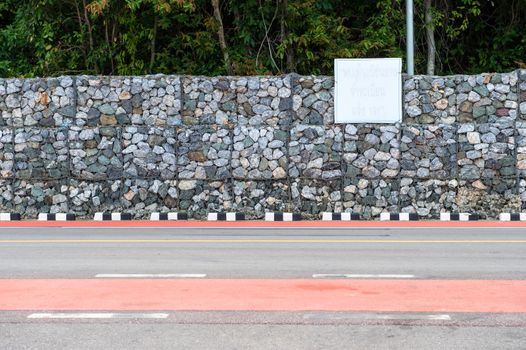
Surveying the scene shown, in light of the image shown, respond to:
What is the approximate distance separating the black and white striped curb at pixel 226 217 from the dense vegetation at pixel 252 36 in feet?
20.4

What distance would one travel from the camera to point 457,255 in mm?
11961

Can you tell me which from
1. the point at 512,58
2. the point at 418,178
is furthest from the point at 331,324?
the point at 512,58

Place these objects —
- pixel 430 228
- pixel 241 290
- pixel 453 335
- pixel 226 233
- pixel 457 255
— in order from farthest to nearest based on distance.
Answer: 1. pixel 430 228
2. pixel 226 233
3. pixel 457 255
4. pixel 241 290
5. pixel 453 335

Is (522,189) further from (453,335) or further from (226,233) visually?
(453,335)

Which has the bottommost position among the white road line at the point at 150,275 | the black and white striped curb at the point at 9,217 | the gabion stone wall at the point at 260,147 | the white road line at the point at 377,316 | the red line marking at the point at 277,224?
the white road line at the point at 377,316

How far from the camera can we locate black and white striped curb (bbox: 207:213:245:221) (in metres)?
18.7

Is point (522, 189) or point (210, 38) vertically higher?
point (210, 38)

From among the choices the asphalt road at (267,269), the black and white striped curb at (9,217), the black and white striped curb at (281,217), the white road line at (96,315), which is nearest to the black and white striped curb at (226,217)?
the black and white striped curb at (281,217)

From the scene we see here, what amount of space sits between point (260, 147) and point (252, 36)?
21.8ft

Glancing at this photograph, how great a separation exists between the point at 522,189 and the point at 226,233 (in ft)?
23.1

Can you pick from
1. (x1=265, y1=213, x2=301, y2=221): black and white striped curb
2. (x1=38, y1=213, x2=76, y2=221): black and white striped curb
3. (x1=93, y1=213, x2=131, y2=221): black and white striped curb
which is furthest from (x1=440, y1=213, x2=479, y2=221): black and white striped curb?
(x1=38, y1=213, x2=76, y2=221): black and white striped curb

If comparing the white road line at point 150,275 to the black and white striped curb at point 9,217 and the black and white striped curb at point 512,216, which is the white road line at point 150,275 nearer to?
the black and white striped curb at point 9,217

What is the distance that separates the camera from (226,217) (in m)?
18.8

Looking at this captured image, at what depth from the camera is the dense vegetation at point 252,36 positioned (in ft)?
79.3
